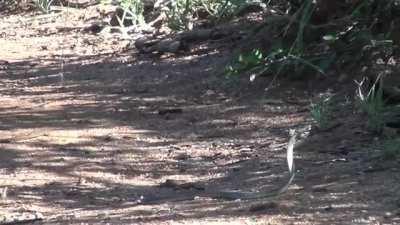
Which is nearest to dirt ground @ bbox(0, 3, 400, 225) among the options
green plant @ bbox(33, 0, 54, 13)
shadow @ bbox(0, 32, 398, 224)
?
shadow @ bbox(0, 32, 398, 224)

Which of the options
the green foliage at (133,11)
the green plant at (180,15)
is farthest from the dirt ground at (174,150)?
the green foliage at (133,11)

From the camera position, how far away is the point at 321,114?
4.79 m

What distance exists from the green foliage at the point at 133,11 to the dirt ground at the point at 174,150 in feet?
4.79

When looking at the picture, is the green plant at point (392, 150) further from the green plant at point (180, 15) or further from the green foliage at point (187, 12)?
the green plant at point (180, 15)

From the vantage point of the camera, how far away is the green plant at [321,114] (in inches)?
187

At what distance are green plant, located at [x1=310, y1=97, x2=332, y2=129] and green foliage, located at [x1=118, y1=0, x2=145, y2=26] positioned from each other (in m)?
4.68

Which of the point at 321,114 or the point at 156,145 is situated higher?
the point at 321,114

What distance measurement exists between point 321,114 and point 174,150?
92 cm

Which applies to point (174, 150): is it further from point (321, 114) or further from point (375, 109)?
point (375, 109)

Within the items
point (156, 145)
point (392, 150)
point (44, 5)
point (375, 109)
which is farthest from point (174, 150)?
point (44, 5)

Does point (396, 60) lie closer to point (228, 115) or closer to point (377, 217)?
point (228, 115)

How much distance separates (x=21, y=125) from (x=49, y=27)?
17.1 ft

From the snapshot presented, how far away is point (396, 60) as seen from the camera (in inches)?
215

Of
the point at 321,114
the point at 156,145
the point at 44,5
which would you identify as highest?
the point at 321,114
